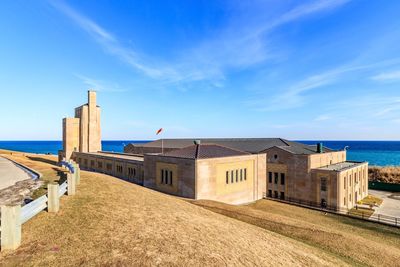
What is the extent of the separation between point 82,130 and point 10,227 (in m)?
61.7

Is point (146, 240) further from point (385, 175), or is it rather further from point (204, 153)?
point (385, 175)

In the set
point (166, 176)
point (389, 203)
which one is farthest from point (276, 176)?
point (166, 176)

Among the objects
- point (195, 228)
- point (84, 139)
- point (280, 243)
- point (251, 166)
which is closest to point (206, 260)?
point (195, 228)

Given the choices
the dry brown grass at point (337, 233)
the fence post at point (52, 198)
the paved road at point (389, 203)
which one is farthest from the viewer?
the paved road at point (389, 203)

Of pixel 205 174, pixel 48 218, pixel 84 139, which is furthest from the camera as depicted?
pixel 84 139

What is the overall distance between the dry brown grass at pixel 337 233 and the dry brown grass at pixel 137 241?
6.72 ft

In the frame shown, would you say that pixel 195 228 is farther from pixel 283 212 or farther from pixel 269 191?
pixel 269 191

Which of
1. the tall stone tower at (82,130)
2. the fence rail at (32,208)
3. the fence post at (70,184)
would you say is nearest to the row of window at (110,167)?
the tall stone tower at (82,130)

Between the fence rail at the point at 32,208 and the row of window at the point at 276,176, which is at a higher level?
the fence rail at the point at 32,208

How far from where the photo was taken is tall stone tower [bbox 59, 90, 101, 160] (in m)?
65.8

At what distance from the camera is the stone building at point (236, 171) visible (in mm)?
33406

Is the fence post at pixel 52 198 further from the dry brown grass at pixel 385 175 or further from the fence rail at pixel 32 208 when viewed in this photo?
the dry brown grass at pixel 385 175

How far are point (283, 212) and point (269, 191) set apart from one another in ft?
62.2

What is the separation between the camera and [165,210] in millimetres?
18531
